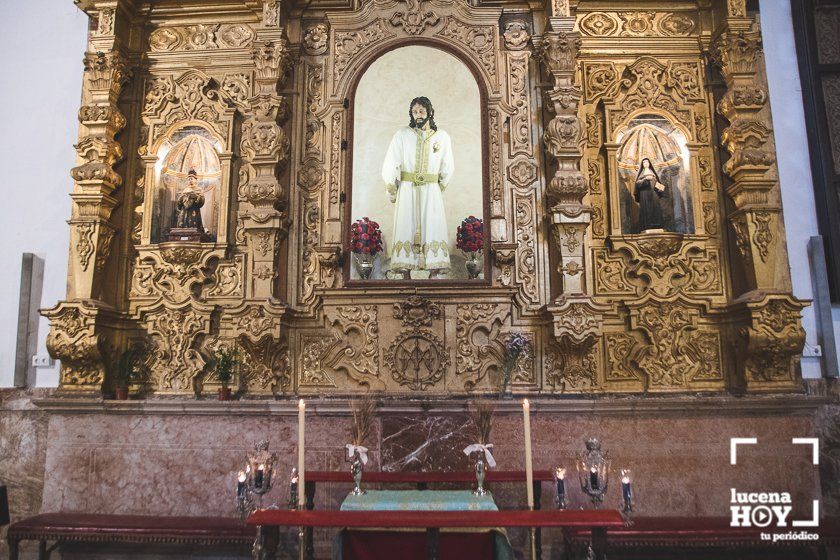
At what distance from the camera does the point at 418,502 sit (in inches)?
150

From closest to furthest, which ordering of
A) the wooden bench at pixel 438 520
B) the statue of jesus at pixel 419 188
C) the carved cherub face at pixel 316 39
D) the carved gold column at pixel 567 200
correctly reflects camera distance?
the wooden bench at pixel 438 520 → the carved gold column at pixel 567 200 → the statue of jesus at pixel 419 188 → the carved cherub face at pixel 316 39

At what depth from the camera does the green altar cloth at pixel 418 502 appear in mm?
3734

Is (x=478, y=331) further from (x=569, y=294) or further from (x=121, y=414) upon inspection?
(x=121, y=414)

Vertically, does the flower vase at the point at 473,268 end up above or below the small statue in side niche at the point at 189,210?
below

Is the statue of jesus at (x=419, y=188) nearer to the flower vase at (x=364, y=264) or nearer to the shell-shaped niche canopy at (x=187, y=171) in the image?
the flower vase at (x=364, y=264)

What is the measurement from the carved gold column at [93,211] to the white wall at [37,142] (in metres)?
0.27

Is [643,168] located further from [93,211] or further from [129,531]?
[129,531]

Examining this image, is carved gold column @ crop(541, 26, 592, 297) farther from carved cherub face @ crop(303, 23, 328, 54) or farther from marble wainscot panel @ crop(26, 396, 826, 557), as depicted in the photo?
carved cherub face @ crop(303, 23, 328, 54)

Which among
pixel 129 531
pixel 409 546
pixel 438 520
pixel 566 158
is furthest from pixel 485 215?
pixel 129 531

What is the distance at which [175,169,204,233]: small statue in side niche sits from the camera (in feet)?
20.3

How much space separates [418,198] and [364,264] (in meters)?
0.94

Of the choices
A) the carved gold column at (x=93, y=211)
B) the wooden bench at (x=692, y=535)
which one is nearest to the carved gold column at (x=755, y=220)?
the wooden bench at (x=692, y=535)

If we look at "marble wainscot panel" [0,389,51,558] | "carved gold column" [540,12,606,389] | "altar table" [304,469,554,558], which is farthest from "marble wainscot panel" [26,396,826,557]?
"altar table" [304,469,554,558]

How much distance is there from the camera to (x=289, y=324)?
590cm
